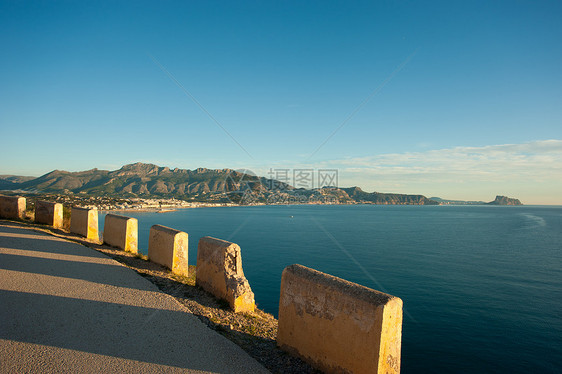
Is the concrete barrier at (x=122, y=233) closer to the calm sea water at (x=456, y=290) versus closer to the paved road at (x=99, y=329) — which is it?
the paved road at (x=99, y=329)

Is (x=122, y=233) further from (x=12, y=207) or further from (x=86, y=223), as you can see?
(x=12, y=207)

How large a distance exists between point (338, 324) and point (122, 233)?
10585 millimetres

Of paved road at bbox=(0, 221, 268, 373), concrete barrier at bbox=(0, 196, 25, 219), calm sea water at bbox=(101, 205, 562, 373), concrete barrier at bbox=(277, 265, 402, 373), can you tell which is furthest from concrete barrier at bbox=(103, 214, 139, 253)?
concrete barrier at bbox=(0, 196, 25, 219)

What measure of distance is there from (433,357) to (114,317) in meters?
12.0

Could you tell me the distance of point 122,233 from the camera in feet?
41.3

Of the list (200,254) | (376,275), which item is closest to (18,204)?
(200,254)

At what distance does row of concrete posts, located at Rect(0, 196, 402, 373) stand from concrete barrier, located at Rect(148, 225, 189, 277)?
1711 mm

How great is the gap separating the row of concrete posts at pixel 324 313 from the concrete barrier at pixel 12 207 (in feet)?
55.6

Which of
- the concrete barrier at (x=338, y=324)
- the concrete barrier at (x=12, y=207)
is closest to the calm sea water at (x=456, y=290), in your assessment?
the concrete barrier at (x=338, y=324)

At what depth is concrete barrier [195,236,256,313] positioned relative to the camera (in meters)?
7.46

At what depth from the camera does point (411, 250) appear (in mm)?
38781

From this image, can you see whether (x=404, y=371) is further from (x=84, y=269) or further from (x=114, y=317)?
(x=84, y=269)

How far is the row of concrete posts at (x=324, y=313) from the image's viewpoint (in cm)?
423

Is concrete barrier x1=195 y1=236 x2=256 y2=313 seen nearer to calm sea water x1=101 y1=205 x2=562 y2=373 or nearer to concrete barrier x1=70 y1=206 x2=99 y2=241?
calm sea water x1=101 y1=205 x2=562 y2=373
